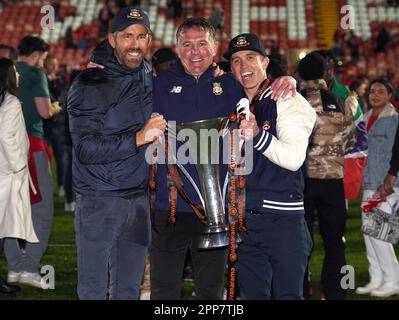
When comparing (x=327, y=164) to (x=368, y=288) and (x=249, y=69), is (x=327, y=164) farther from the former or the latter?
(x=249, y=69)

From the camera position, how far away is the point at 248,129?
4.83 meters

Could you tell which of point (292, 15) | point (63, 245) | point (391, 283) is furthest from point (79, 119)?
point (292, 15)

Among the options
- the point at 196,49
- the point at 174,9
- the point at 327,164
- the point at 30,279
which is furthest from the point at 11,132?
the point at 174,9

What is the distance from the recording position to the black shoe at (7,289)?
789 cm

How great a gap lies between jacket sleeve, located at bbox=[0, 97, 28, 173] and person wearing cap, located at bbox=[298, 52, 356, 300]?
7.55ft

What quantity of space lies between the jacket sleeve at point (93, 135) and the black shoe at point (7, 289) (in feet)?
10.8

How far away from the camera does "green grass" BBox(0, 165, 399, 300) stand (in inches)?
317

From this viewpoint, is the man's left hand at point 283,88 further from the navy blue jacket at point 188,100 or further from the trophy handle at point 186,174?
the trophy handle at point 186,174

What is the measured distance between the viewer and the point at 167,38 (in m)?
32.2

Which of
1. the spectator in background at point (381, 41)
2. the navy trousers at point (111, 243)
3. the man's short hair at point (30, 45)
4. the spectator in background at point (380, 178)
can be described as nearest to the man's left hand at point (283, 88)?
the navy trousers at point (111, 243)

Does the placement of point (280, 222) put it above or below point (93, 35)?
below

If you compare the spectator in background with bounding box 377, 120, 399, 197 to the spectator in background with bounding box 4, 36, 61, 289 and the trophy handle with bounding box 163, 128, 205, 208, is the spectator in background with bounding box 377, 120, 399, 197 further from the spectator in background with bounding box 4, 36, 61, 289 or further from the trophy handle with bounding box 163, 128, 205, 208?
the trophy handle with bounding box 163, 128, 205, 208
